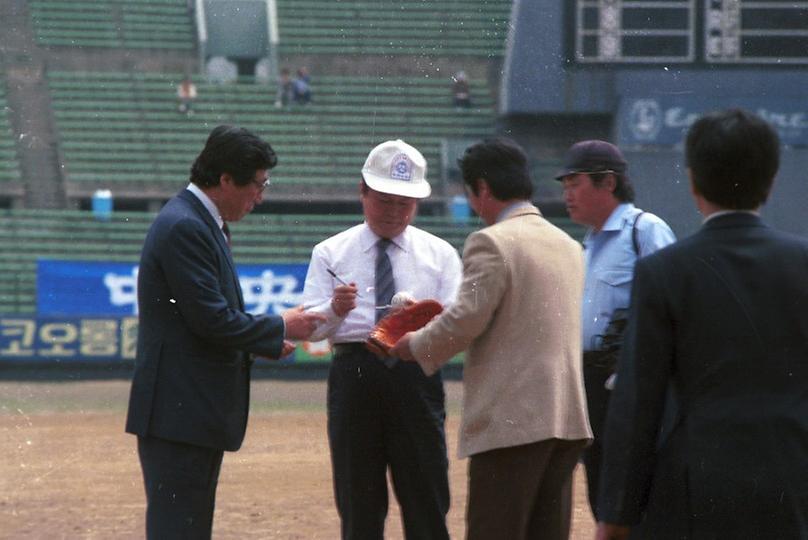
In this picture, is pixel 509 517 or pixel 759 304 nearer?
pixel 759 304

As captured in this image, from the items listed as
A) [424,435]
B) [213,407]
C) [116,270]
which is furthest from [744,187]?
[116,270]

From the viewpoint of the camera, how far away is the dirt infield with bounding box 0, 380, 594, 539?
667 cm

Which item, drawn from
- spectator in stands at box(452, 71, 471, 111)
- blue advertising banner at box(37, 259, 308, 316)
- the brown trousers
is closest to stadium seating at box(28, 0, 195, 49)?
spectator in stands at box(452, 71, 471, 111)

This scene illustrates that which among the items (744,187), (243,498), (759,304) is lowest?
(243,498)

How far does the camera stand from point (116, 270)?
17266mm

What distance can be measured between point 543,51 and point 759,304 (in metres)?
19.4

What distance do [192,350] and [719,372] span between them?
188 centimetres

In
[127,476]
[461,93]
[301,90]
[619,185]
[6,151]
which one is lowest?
[127,476]

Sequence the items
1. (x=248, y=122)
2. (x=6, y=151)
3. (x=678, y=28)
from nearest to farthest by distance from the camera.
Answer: (x=678, y=28), (x=6, y=151), (x=248, y=122)

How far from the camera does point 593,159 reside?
4.86 m

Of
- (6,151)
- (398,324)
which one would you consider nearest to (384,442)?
(398,324)

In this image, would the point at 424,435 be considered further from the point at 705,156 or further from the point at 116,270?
the point at 116,270

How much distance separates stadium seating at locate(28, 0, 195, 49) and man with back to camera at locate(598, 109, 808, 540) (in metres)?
23.1

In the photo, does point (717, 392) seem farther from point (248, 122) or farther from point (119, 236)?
point (248, 122)
